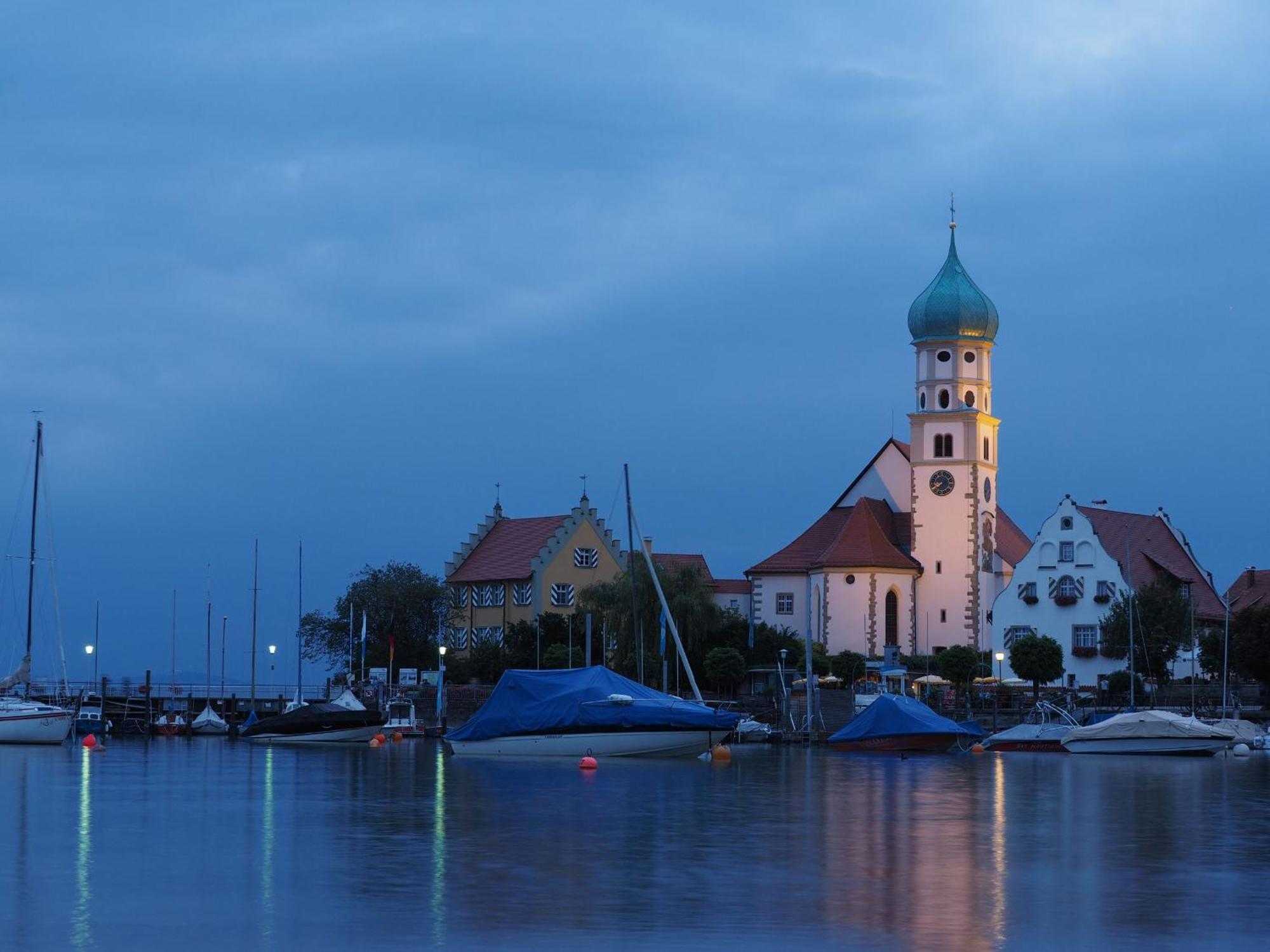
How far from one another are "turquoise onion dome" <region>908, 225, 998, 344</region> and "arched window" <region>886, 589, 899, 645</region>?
18.2 meters

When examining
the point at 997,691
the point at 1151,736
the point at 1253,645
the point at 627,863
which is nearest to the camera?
the point at 627,863

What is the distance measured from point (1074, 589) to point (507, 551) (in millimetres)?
40493

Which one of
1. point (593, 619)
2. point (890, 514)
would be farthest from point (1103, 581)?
point (593, 619)

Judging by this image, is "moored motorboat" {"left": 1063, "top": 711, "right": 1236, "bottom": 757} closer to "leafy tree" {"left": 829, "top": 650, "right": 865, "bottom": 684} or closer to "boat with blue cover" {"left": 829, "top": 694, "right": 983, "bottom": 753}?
"boat with blue cover" {"left": 829, "top": 694, "right": 983, "bottom": 753}

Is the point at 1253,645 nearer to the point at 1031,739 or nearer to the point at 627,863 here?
the point at 1031,739

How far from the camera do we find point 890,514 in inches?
5148

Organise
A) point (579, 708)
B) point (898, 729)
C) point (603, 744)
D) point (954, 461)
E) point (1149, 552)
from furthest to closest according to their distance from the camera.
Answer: point (954, 461) < point (1149, 552) < point (898, 729) < point (603, 744) < point (579, 708)

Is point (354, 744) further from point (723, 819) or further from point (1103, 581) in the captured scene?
point (723, 819)

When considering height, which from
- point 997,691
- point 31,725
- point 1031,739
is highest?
point 997,691

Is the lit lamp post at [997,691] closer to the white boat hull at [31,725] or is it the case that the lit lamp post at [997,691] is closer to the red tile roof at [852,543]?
the red tile roof at [852,543]

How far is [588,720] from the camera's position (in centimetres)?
7106

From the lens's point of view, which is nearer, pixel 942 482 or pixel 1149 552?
pixel 1149 552

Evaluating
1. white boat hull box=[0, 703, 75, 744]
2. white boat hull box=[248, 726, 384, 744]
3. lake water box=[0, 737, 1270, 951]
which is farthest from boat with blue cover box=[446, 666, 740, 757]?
white boat hull box=[0, 703, 75, 744]

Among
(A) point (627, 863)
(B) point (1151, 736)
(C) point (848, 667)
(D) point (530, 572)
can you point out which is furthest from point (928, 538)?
(A) point (627, 863)
